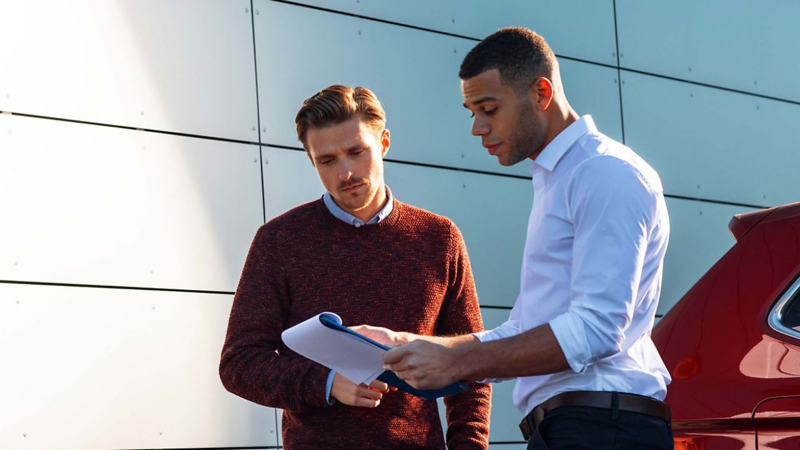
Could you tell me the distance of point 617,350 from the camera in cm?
230

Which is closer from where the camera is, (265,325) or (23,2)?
(265,325)

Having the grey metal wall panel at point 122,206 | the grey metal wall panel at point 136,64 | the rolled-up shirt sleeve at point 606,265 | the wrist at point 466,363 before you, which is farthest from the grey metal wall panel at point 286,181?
the rolled-up shirt sleeve at point 606,265

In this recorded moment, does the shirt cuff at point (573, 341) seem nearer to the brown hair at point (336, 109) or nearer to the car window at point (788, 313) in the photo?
the car window at point (788, 313)

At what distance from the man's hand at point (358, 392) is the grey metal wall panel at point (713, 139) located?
3.96 metres

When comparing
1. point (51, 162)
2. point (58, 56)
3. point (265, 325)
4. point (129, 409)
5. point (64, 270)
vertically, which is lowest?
point (129, 409)

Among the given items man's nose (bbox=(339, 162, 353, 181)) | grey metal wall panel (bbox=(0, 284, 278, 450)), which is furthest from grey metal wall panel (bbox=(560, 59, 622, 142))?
man's nose (bbox=(339, 162, 353, 181))

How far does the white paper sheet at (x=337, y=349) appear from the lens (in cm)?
261

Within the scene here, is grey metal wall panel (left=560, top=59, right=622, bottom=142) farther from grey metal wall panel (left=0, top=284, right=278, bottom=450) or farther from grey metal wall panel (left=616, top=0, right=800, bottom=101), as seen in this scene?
grey metal wall panel (left=0, top=284, right=278, bottom=450)

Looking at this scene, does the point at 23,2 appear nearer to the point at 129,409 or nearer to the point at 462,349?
the point at 129,409

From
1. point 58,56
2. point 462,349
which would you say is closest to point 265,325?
point 462,349

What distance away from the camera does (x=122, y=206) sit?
15.1ft

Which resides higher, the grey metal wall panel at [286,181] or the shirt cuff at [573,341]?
the grey metal wall panel at [286,181]

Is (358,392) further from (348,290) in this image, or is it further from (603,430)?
(603,430)

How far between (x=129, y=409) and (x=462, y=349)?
254cm
